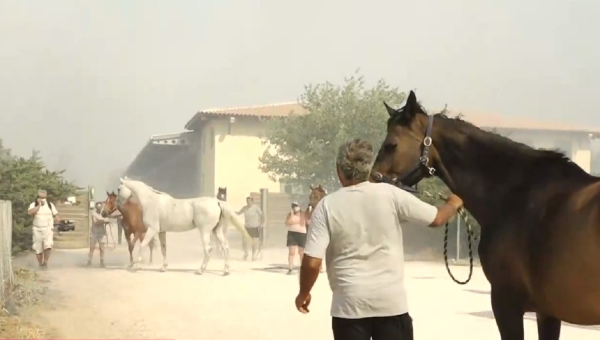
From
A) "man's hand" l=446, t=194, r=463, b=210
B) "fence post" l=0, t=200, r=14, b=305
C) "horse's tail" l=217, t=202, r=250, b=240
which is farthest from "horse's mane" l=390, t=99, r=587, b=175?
"horse's tail" l=217, t=202, r=250, b=240

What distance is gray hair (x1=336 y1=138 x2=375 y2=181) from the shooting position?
9.92 feet

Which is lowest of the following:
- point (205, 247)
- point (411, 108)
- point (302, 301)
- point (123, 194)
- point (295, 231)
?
point (205, 247)

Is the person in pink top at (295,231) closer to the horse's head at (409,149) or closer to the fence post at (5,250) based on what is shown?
the fence post at (5,250)

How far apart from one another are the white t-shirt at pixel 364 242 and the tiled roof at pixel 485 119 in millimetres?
18360

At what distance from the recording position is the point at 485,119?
883 inches

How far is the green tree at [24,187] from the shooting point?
13445mm

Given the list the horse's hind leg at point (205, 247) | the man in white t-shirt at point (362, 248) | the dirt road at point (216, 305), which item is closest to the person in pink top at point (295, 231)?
the dirt road at point (216, 305)

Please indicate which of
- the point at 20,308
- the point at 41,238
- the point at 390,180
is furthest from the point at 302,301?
the point at 41,238

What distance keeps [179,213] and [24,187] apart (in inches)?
150

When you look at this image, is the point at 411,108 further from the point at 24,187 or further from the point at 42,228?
the point at 24,187

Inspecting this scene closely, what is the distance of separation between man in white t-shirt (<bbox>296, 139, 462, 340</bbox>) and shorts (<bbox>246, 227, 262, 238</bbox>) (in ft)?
38.6

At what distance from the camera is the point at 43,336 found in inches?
248

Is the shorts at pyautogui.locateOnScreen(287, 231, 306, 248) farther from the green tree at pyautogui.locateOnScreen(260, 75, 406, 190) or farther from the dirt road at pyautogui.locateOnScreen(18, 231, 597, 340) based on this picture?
the green tree at pyautogui.locateOnScreen(260, 75, 406, 190)

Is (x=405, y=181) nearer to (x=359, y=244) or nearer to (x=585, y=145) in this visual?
(x=359, y=244)
